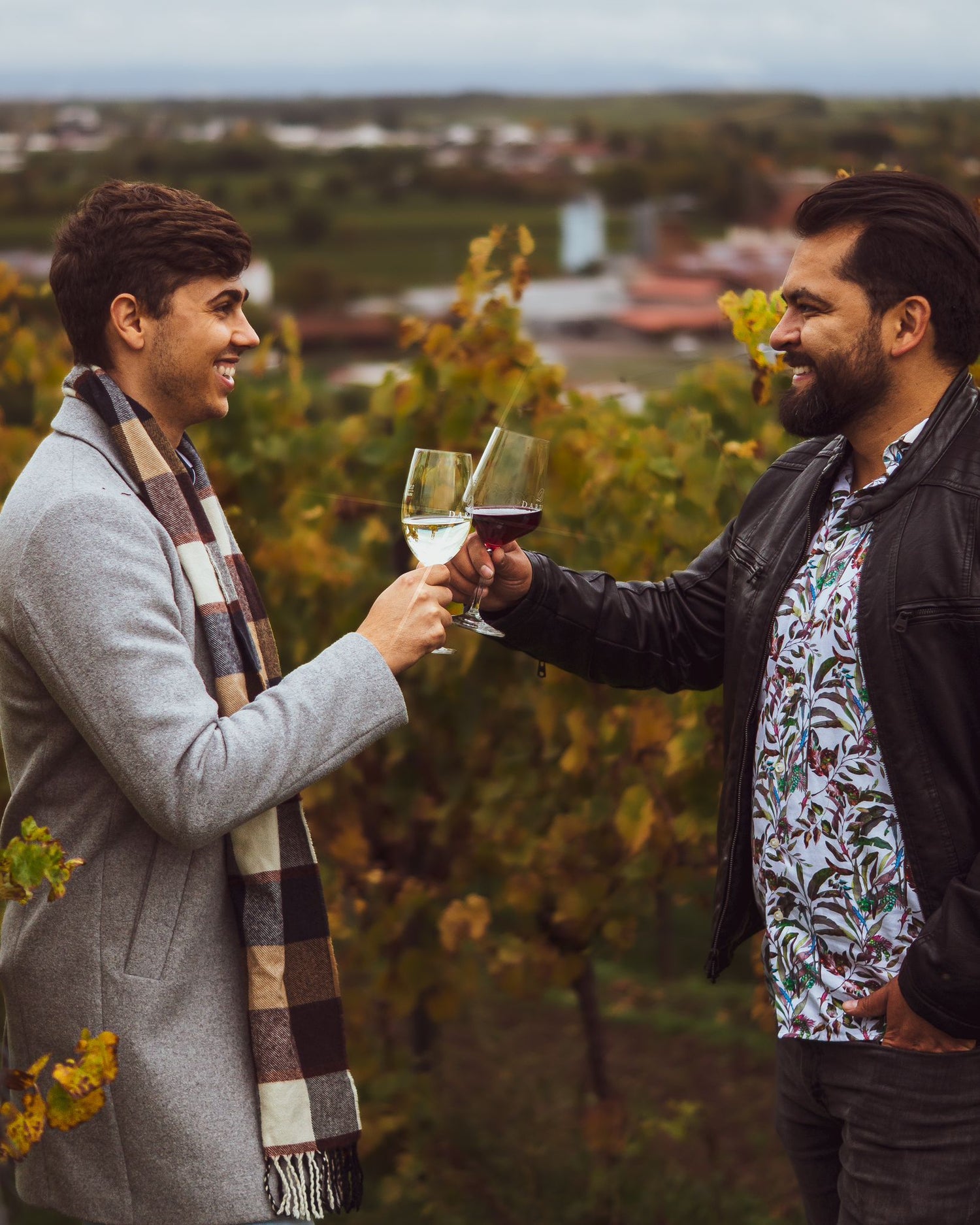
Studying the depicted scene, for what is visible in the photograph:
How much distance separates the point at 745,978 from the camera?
5.65 metres

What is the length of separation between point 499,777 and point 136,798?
2.18 m

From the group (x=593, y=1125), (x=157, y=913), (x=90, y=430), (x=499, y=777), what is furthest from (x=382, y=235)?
(x=157, y=913)

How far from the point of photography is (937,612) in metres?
1.87

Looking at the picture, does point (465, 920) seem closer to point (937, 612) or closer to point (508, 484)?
point (508, 484)

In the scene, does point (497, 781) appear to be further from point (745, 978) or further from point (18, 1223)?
point (745, 978)

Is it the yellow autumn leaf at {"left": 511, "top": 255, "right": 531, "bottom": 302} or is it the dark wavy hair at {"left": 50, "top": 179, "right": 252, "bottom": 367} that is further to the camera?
the yellow autumn leaf at {"left": 511, "top": 255, "right": 531, "bottom": 302}

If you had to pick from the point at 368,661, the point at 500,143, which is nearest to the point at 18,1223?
the point at 368,661

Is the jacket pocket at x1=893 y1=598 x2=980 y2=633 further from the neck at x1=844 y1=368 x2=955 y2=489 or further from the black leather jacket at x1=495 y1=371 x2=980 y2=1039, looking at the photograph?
the neck at x1=844 y1=368 x2=955 y2=489

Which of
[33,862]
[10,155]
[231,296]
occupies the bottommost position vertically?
[33,862]

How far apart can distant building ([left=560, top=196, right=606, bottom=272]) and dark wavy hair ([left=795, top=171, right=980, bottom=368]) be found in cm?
608

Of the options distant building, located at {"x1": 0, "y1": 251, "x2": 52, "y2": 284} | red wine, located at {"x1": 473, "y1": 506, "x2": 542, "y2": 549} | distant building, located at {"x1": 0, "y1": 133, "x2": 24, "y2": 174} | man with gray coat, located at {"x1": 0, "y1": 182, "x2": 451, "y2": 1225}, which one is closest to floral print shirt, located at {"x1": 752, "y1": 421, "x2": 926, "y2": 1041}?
red wine, located at {"x1": 473, "y1": 506, "x2": 542, "y2": 549}

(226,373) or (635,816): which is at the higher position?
(226,373)

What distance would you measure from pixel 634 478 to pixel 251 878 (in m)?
1.70

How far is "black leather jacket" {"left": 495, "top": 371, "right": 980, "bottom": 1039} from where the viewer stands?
185 centimetres
